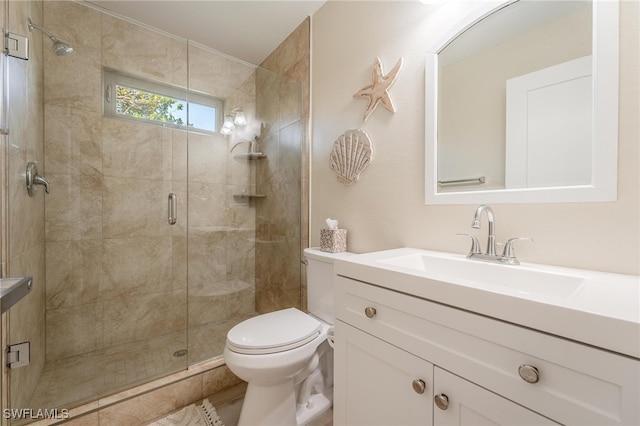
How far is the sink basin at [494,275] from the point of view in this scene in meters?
0.74

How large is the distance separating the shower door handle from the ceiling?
1.28 meters

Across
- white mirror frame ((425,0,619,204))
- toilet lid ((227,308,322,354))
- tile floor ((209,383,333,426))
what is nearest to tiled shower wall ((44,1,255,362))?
tile floor ((209,383,333,426))

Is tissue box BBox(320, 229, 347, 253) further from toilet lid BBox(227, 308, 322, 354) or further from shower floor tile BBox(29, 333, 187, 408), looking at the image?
shower floor tile BBox(29, 333, 187, 408)

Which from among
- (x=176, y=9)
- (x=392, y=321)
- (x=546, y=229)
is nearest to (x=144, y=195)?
(x=176, y=9)

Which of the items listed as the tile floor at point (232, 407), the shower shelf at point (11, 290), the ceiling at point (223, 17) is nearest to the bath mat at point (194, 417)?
the tile floor at point (232, 407)

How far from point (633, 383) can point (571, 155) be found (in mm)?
696

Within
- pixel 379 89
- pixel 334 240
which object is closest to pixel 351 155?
pixel 379 89

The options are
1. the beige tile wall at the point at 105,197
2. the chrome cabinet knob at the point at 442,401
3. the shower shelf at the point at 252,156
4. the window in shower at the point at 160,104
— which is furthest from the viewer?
the shower shelf at the point at 252,156

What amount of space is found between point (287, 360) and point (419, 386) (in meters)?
0.64

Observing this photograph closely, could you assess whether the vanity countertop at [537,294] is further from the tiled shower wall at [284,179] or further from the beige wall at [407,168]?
the tiled shower wall at [284,179]

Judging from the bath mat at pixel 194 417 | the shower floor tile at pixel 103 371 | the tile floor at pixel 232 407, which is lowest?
the tile floor at pixel 232 407

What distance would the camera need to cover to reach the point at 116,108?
193 centimetres

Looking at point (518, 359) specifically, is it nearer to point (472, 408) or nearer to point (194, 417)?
point (472, 408)

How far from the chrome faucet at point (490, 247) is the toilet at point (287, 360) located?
69 centimetres
